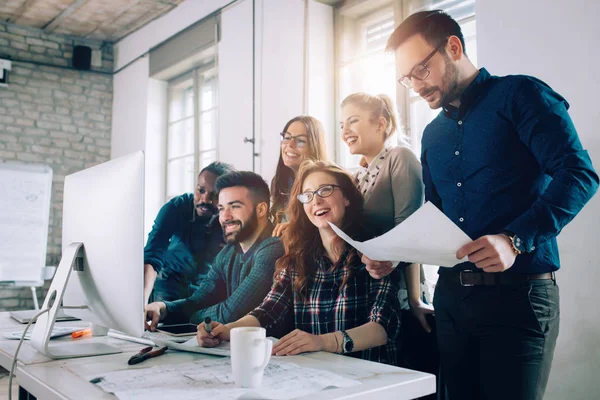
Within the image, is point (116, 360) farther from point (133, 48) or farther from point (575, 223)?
point (133, 48)

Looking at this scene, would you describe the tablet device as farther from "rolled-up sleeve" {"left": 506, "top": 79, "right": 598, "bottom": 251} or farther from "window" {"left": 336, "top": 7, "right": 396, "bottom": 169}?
"window" {"left": 336, "top": 7, "right": 396, "bottom": 169}

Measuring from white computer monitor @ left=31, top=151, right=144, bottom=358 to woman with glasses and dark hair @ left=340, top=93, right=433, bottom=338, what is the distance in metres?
0.63

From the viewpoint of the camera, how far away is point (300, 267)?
5.51 feet

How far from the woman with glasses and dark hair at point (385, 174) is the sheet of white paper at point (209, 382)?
1.66 ft

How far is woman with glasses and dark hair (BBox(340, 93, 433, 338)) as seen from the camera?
1.79m

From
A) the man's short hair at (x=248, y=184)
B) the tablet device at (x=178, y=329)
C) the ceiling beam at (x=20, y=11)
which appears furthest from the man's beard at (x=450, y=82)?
the ceiling beam at (x=20, y=11)

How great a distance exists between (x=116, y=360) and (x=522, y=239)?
3.07 feet

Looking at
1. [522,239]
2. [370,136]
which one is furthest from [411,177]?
[522,239]

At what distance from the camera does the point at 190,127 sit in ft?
16.7

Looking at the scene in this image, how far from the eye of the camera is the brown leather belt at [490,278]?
1.31 m

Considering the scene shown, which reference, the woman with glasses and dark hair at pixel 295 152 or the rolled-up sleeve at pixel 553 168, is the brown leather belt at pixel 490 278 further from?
the woman with glasses and dark hair at pixel 295 152

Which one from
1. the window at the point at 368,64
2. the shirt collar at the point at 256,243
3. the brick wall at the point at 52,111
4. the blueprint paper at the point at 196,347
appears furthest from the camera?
the brick wall at the point at 52,111

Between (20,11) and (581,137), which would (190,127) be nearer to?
(20,11)

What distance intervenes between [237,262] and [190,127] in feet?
10.1
